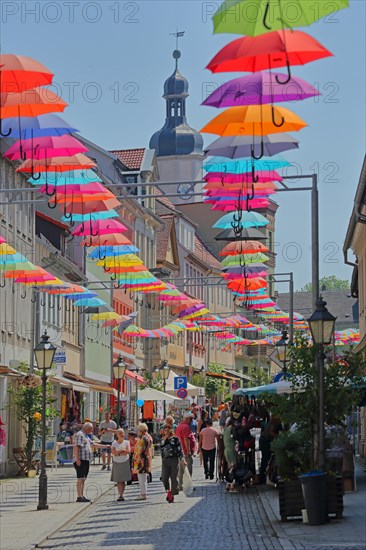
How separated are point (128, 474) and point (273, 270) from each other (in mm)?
106790

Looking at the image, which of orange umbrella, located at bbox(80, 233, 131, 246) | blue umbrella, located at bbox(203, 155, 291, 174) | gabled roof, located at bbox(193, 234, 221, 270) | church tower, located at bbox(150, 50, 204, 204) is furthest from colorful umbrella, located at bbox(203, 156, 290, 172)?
church tower, located at bbox(150, 50, 204, 204)

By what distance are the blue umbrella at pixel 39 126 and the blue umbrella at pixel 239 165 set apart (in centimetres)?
462

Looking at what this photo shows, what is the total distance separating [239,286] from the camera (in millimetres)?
43031

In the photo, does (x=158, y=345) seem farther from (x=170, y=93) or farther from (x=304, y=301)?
(x=304, y=301)

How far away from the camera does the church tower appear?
4855 inches

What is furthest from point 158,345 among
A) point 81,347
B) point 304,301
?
point 304,301

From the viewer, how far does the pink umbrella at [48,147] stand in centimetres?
1956

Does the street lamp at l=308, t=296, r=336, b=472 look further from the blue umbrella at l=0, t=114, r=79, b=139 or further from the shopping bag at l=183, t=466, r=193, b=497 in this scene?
the blue umbrella at l=0, t=114, r=79, b=139

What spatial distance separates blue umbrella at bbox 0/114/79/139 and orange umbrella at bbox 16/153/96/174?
1829 millimetres

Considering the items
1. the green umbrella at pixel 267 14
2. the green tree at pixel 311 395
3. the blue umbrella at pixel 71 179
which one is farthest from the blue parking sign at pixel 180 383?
the green umbrella at pixel 267 14

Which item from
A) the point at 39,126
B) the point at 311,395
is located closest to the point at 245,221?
the point at 311,395

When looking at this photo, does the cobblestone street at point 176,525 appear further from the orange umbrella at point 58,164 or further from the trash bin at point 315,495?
the orange umbrella at point 58,164

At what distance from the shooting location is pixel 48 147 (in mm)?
19516

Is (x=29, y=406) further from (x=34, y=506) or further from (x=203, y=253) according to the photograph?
(x=203, y=253)
